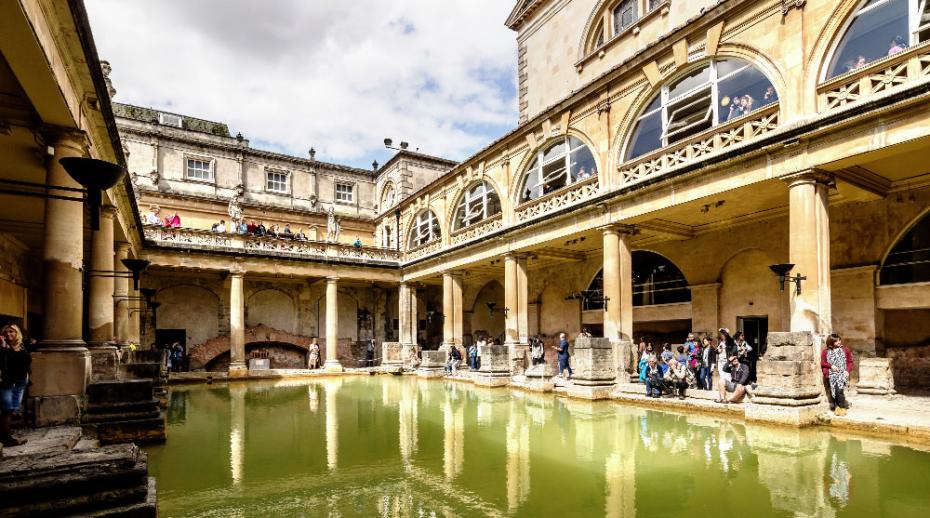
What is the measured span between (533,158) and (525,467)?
1444 centimetres

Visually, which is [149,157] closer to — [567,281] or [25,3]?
[567,281]

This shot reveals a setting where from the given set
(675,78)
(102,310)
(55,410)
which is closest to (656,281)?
(675,78)

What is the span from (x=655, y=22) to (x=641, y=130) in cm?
482

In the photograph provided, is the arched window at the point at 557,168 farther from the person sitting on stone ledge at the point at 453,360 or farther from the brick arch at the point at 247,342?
the brick arch at the point at 247,342

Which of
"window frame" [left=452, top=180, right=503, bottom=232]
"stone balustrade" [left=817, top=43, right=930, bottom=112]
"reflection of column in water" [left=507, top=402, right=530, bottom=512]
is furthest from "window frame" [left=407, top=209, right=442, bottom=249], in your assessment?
"stone balustrade" [left=817, top=43, right=930, bottom=112]

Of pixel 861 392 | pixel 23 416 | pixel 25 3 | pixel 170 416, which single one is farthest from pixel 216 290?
pixel 861 392

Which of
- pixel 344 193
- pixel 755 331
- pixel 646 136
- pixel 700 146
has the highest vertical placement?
pixel 344 193

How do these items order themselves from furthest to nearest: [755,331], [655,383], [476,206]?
[476,206], [755,331], [655,383]

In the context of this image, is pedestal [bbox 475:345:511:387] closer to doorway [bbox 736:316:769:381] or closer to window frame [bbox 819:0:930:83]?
doorway [bbox 736:316:769:381]

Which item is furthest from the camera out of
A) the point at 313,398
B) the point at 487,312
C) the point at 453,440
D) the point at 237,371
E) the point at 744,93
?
the point at 487,312

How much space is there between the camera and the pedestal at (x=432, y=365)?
73.5 ft

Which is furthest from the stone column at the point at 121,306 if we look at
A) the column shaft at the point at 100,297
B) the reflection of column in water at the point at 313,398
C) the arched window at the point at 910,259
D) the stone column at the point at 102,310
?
the arched window at the point at 910,259

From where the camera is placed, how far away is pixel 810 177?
1123 cm

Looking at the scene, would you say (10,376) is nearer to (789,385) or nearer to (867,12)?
(789,385)
